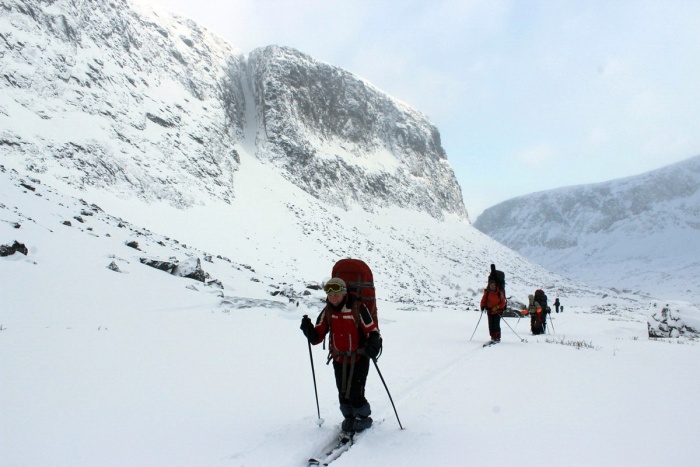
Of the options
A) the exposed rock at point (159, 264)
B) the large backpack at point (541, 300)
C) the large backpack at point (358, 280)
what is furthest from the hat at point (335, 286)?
the exposed rock at point (159, 264)

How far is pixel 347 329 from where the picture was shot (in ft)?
13.8

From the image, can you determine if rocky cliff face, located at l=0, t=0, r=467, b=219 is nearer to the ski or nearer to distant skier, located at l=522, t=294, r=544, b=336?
distant skier, located at l=522, t=294, r=544, b=336

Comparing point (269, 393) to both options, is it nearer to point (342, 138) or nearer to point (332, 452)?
point (332, 452)

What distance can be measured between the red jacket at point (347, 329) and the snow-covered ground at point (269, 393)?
2.85 feet

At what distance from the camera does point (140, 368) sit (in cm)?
562

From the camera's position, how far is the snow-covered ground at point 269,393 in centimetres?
343

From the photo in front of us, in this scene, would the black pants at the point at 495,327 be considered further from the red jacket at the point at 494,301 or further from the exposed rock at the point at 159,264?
the exposed rock at the point at 159,264

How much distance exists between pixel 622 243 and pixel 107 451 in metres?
175

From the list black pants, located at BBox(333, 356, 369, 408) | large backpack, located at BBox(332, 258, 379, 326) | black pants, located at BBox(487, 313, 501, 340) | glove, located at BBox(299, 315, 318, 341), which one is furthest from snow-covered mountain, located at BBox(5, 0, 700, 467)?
large backpack, located at BBox(332, 258, 379, 326)

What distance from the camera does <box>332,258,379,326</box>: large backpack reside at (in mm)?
4375

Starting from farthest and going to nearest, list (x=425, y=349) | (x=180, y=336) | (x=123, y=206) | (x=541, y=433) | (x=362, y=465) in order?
(x=123, y=206)
(x=425, y=349)
(x=180, y=336)
(x=541, y=433)
(x=362, y=465)

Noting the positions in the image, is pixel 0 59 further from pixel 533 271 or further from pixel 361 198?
pixel 533 271

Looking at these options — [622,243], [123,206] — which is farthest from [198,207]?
[622,243]

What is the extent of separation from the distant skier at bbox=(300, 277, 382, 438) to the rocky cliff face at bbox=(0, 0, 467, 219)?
29341 millimetres
